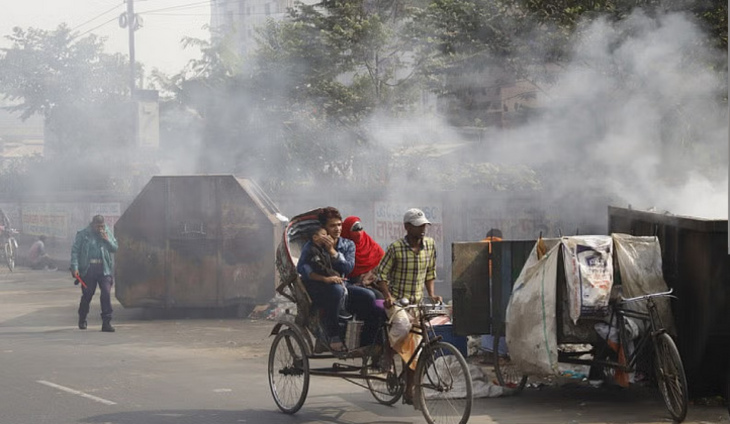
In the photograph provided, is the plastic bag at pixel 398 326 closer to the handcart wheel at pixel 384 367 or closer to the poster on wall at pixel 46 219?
the handcart wheel at pixel 384 367

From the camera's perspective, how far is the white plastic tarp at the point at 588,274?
7.94 m

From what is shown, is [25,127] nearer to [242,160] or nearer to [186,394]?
[242,160]

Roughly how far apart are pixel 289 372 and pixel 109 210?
21.3 metres

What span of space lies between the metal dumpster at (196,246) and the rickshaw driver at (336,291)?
7.34 metres

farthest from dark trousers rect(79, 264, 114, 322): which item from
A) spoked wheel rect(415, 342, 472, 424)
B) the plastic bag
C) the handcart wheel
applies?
spoked wheel rect(415, 342, 472, 424)

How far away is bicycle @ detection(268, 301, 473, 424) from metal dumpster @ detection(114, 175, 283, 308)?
6.80 meters

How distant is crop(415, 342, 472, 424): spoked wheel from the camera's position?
715 cm

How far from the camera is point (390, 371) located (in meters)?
8.04

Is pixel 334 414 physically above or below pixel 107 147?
below

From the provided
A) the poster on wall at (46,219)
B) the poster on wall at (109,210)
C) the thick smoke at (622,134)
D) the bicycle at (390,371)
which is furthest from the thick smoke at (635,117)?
the poster on wall at (46,219)

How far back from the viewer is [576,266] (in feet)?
26.1

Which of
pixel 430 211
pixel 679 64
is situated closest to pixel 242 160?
pixel 430 211

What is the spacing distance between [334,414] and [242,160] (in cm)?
2199

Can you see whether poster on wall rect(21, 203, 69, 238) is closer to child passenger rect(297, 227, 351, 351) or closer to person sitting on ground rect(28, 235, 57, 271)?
person sitting on ground rect(28, 235, 57, 271)
